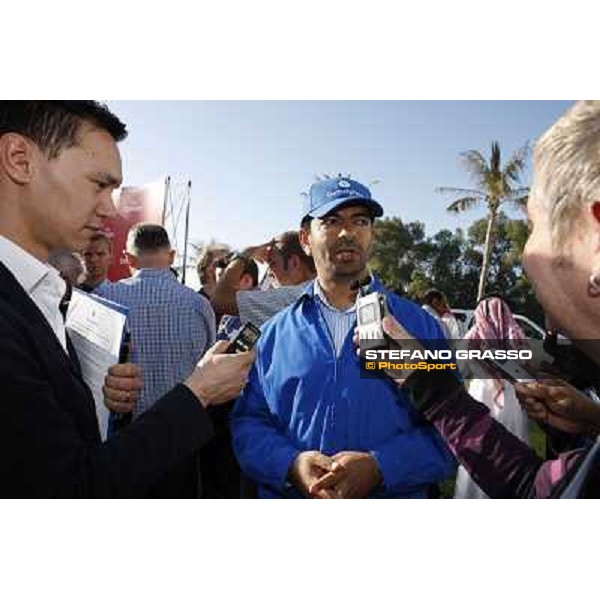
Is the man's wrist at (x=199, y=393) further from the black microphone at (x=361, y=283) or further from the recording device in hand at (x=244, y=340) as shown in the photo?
the black microphone at (x=361, y=283)

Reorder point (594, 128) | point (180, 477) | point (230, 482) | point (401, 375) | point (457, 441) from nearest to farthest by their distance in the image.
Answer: point (594, 128) → point (457, 441) → point (401, 375) → point (180, 477) → point (230, 482)

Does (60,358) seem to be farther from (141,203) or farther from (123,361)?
(141,203)

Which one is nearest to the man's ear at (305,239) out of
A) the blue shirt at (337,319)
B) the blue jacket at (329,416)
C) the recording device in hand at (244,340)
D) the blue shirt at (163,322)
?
the blue shirt at (337,319)

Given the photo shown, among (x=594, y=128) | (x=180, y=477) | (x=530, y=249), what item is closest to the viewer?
(x=594, y=128)

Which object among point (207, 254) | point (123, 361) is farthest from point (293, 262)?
point (123, 361)

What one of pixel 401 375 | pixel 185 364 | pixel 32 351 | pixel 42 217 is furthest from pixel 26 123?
pixel 401 375

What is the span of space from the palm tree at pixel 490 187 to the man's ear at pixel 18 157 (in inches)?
44.6

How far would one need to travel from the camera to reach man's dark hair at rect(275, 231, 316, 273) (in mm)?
2171

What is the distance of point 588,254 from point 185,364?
1505 millimetres

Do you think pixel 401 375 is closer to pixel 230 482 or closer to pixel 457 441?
pixel 457 441

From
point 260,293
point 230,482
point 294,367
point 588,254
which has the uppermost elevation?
point 588,254

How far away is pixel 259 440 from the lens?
1981 millimetres

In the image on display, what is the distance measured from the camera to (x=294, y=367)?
1976mm

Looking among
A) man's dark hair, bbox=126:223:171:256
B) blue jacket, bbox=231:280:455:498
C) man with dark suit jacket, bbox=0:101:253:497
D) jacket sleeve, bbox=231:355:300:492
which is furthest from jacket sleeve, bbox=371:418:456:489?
man's dark hair, bbox=126:223:171:256
